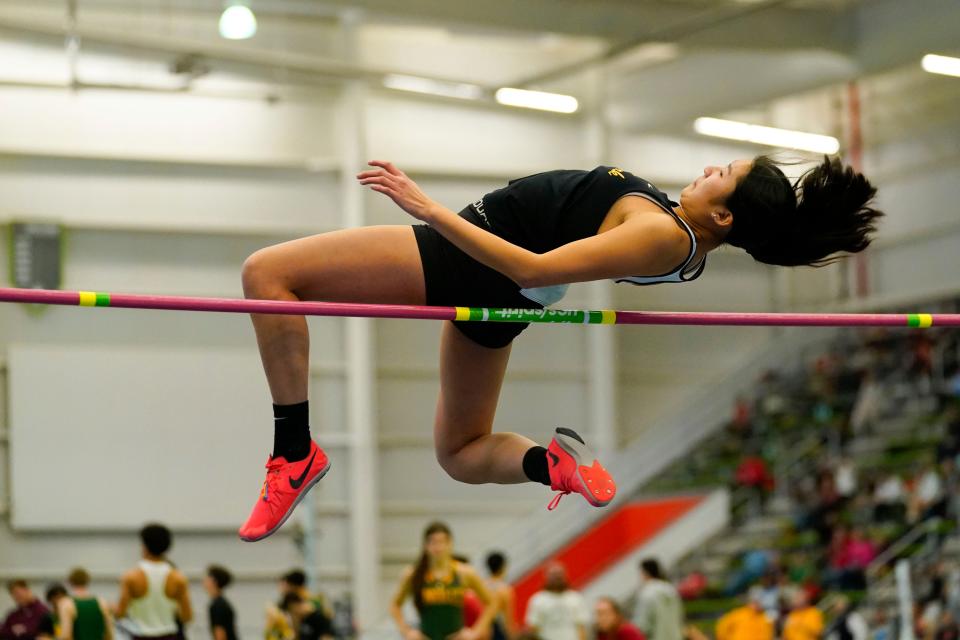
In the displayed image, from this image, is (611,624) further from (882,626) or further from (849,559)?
(849,559)

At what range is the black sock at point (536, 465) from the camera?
12.5 ft

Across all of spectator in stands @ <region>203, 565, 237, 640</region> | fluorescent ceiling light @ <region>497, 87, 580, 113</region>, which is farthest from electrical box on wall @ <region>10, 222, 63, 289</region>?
spectator in stands @ <region>203, 565, 237, 640</region>

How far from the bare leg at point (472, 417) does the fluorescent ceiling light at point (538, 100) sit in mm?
9956

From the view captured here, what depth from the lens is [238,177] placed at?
12664 mm

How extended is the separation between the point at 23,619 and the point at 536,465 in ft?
18.7

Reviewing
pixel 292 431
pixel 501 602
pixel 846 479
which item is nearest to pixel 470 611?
pixel 501 602

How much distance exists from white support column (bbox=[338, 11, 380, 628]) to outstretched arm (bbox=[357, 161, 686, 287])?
944 centimetres

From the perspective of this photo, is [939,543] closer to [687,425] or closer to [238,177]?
[687,425]

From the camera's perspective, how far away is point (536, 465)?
3.81 metres

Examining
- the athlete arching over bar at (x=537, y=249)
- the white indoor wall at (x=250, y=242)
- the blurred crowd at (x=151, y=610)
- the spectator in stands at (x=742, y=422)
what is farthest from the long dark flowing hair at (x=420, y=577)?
the spectator in stands at (x=742, y=422)

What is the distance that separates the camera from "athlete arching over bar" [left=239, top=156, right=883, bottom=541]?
3512 mm

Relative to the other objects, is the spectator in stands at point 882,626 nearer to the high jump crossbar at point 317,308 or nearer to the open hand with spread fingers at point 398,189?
the high jump crossbar at point 317,308

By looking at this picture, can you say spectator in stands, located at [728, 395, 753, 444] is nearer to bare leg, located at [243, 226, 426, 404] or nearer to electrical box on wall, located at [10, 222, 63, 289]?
electrical box on wall, located at [10, 222, 63, 289]

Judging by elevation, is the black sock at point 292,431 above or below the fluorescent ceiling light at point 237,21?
below
